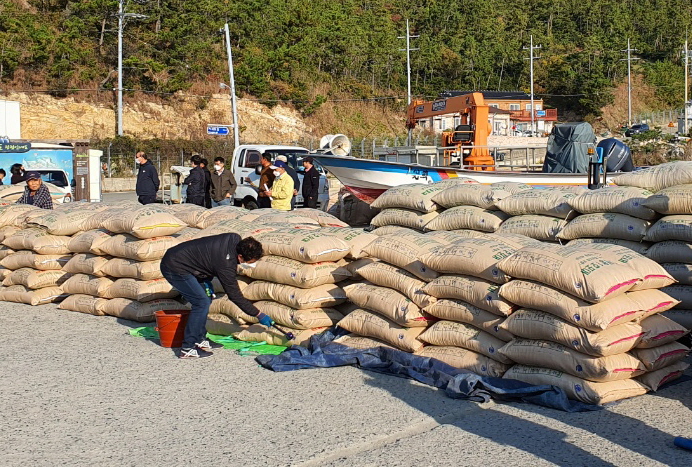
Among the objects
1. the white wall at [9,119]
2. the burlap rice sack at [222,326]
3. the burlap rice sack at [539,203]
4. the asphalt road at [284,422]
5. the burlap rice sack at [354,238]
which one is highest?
the white wall at [9,119]

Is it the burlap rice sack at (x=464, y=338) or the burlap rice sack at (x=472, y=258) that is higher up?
the burlap rice sack at (x=472, y=258)

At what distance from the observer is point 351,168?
693 inches

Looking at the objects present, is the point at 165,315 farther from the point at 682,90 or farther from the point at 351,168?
the point at 682,90

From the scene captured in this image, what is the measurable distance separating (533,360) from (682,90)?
94.0 m

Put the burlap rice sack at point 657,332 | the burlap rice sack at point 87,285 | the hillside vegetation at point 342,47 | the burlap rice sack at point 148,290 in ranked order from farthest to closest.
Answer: the hillside vegetation at point 342,47
the burlap rice sack at point 87,285
the burlap rice sack at point 148,290
the burlap rice sack at point 657,332

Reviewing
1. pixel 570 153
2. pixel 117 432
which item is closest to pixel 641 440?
pixel 117 432

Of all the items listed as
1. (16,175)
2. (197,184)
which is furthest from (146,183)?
(16,175)

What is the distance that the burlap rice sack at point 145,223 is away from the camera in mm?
9601

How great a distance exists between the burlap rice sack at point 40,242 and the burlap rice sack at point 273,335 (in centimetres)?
346

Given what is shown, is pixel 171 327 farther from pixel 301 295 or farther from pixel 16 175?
pixel 16 175

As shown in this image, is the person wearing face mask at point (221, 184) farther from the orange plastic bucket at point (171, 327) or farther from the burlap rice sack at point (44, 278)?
the orange plastic bucket at point (171, 327)

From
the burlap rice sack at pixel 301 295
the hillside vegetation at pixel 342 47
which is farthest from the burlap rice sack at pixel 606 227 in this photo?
the hillside vegetation at pixel 342 47

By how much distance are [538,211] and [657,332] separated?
8.49 ft

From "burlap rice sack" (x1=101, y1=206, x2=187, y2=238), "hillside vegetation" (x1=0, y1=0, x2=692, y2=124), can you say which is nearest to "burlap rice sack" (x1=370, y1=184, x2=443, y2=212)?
"burlap rice sack" (x1=101, y1=206, x2=187, y2=238)
